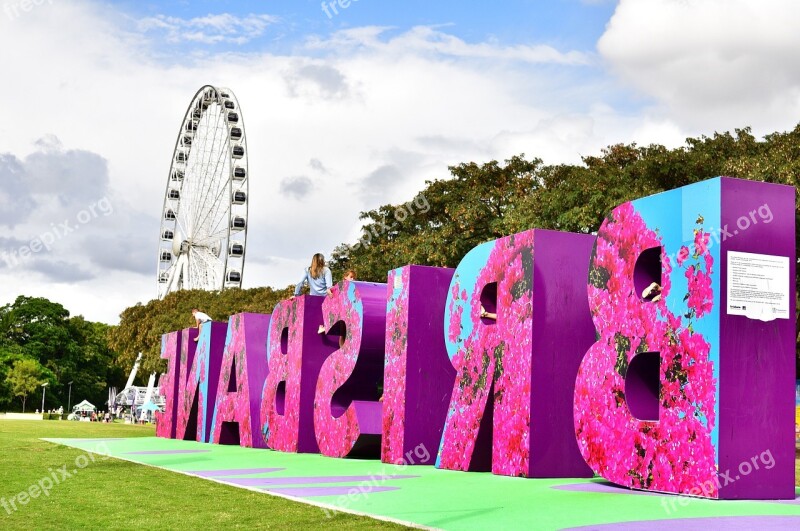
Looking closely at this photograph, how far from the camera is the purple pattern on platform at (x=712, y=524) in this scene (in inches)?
261

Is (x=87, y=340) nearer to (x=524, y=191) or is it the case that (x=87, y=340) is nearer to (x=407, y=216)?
(x=407, y=216)

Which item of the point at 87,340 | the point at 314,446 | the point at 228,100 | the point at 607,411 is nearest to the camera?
the point at 607,411

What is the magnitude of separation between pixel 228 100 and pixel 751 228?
36.3 meters

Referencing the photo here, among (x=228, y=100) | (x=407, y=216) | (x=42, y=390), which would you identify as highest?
(x=228, y=100)

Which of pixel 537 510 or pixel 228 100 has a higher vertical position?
pixel 228 100

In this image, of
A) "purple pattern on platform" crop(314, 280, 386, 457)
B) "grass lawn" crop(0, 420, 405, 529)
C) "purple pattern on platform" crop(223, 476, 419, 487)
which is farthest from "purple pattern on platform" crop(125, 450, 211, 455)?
"purple pattern on platform" crop(223, 476, 419, 487)

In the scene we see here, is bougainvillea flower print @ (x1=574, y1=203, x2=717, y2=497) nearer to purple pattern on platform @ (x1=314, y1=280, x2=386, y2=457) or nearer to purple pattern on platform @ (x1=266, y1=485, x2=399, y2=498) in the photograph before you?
purple pattern on platform @ (x1=266, y1=485, x2=399, y2=498)

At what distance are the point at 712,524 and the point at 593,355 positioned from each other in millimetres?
3538

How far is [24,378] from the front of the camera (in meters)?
69.2

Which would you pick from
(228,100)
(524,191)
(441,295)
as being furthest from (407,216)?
(441,295)

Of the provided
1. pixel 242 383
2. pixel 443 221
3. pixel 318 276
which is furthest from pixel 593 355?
pixel 443 221

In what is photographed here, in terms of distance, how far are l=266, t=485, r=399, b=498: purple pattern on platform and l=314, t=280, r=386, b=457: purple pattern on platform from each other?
446 cm

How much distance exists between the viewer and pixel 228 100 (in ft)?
141

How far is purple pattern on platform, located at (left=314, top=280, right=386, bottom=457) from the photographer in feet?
48.4
